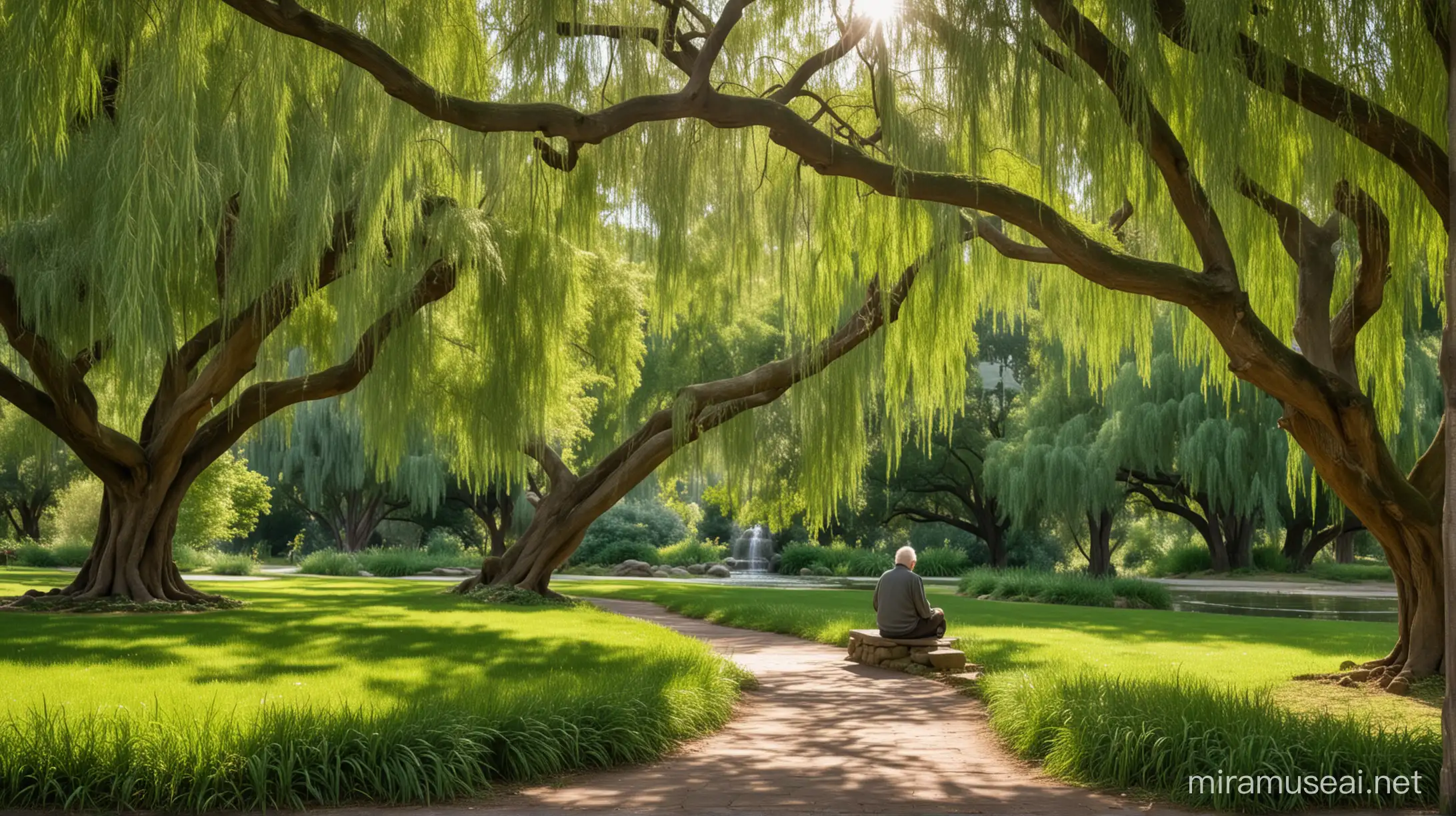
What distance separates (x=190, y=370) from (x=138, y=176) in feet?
28.2

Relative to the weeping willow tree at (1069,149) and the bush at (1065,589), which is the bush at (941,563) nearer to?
the bush at (1065,589)

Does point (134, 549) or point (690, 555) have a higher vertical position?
point (134, 549)

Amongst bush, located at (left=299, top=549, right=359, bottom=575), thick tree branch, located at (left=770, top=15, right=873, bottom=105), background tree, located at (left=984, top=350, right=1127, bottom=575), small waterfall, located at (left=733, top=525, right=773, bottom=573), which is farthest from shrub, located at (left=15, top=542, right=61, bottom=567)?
thick tree branch, located at (left=770, top=15, right=873, bottom=105)

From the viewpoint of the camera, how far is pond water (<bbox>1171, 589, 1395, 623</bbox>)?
19297 millimetres

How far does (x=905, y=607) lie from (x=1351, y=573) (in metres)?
27.4

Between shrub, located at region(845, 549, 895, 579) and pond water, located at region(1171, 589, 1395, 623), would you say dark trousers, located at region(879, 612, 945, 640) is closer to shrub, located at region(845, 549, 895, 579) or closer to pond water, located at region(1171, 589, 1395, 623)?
pond water, located at region(1171, 589, 1395, 623)

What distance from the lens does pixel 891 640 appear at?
1065 centimetres

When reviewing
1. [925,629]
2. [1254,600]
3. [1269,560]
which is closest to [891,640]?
[925,629]

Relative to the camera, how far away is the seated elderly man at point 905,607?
1032cm

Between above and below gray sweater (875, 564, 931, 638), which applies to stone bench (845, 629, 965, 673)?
below

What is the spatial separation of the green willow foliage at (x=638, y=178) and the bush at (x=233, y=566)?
1793 cm

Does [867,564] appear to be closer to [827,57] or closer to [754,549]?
[754,549]

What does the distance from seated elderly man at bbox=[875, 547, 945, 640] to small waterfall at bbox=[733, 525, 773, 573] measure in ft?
100

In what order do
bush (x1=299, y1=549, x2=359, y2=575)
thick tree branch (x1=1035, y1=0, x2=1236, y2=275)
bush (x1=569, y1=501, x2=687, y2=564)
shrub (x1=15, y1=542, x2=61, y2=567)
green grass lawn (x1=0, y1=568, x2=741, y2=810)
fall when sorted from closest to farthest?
1. green grass lawn (x1=0, y1=568, x2=741, y2=810)
2. thick tree branch (x1=1035, y1=0, x2=1236, y2=275)
3. shrub (x1=15, y1=542, x2=61, y2=567)
4. bush (x1=299, y1=549, x2=359, y2=575)
5. bush (x1=569, y1=501, x2=687, y2=564)
